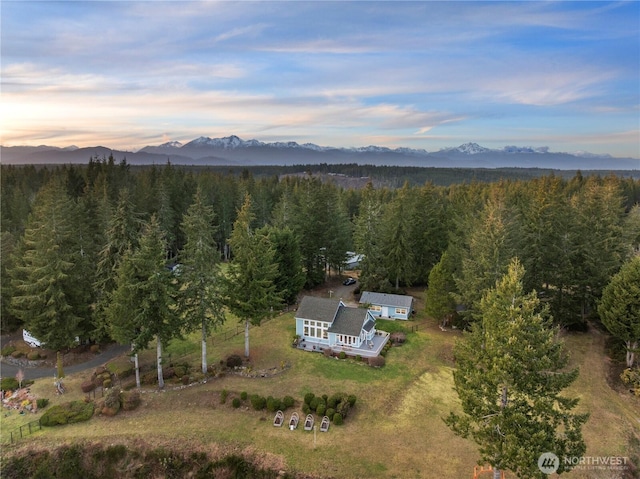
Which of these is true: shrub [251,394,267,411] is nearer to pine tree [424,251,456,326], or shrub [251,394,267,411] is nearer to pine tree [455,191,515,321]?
pine tree [455,191,515,321]

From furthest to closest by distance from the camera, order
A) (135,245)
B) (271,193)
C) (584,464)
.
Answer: (271,193), (135,245), (584,464)

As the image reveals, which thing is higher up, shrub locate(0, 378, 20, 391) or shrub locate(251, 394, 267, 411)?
shrub locate(251, 394, 267, 411)

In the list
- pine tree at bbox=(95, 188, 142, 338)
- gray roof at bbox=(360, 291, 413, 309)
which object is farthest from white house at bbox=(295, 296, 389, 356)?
pine tree at bbox=(95, 188, 142, 338)

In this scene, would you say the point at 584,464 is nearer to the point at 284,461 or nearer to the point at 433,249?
the point at 284,461

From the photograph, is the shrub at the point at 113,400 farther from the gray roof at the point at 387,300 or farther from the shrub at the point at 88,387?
the gray roof at the point at 387,300

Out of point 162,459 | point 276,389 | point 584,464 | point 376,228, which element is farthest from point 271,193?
point 584,464

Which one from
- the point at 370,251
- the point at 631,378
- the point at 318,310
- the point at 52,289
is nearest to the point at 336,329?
the point at 318,310
